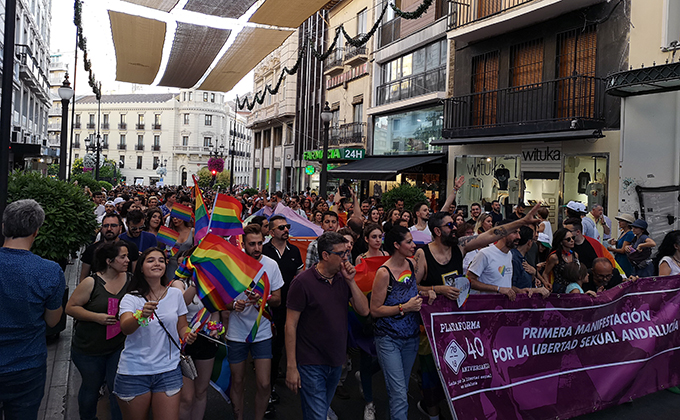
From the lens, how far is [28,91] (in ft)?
107

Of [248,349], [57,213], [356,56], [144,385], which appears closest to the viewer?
[144,385]

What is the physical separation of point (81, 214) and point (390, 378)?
522 centimetres

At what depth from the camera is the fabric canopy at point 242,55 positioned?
450 inches

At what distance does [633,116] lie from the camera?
43.0 feet

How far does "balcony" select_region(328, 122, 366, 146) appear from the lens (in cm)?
2802

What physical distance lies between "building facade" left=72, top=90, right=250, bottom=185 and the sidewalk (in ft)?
255

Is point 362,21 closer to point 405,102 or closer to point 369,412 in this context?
point 405,102

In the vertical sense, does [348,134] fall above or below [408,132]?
above

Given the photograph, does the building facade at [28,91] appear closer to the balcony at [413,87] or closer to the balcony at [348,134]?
the balcony at [348,134]

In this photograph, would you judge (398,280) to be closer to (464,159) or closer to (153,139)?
(464,159)

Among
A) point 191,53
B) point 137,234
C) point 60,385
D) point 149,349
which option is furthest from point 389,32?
point 149,349

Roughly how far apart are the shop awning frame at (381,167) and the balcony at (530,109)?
6.92 ft

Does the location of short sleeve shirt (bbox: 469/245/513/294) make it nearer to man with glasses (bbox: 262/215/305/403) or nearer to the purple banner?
the purple banner

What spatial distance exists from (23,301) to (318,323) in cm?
202
